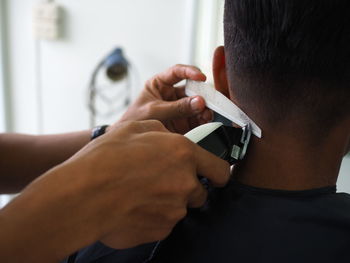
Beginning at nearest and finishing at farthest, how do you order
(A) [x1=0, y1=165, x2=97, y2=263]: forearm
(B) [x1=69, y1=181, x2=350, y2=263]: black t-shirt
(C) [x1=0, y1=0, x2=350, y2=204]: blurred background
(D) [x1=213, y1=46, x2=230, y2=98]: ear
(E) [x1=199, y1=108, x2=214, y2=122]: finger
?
(A) [x1=0, y1=165, x2=97, y2=263]: forearm, (B) [x1=69, y1=181, x2=350, y2=263]: black t-shirt, (D) [x1=213, y1=46, x2=230, y2=98]: ear, (E) [x1=199, y1=108, x2=214, y2=122]: finger, (C) [x1=0, y1=0, x2=350, y2=204]: blurred background

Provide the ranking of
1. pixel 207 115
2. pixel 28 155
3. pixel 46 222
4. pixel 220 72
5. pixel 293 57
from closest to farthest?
pixel 46 222
pixel 293 57
pixel 220 72
pixel 207 115
pixel 28 155

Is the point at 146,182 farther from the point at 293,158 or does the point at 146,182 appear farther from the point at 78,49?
the point at 78,49

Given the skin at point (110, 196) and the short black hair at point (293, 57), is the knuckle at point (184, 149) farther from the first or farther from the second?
the short black hair at point (293, 57)

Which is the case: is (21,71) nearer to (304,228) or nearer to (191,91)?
(191,91)

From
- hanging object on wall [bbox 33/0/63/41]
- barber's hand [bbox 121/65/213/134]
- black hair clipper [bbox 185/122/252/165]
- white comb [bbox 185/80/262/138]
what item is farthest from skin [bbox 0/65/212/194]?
hanging object on wall [bbox 33/0/63/41]

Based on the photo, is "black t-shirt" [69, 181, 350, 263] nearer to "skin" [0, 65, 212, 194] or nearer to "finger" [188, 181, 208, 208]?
"finger" [188, 181, 208, 208]

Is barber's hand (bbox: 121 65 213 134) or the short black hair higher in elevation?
the short black hair

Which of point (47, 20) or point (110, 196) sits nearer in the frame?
point (110, 196)

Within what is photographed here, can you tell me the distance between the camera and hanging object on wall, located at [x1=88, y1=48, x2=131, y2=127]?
1566 mm

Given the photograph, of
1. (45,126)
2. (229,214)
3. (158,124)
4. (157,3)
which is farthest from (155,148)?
(45,126)

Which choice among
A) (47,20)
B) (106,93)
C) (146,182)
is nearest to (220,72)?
(146,182)

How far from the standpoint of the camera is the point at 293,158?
23.2 inches

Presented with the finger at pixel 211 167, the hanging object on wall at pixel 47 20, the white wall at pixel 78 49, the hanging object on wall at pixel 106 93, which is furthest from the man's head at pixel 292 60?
the hanging object on wall at pixel 47 20

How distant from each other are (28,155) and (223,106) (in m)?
0.60
